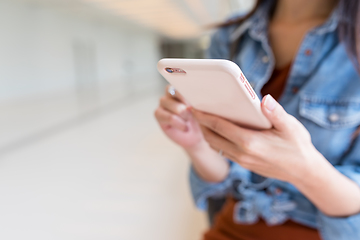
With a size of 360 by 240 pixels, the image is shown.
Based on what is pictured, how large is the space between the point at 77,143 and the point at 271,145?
2.38 metres

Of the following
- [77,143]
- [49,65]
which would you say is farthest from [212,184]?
[49,65]

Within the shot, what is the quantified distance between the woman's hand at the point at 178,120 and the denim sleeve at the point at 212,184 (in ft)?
0.45

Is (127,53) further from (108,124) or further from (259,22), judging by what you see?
(259,22)

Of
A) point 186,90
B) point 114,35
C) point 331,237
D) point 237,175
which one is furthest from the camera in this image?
point 114,35

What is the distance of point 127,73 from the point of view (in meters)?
9.58

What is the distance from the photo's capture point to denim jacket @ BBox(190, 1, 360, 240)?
1.60ft

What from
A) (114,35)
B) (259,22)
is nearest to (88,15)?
(114,35)

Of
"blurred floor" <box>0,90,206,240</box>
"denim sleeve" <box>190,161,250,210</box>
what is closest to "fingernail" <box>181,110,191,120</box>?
"denim sleeve" <box>190,161,250,210</box>

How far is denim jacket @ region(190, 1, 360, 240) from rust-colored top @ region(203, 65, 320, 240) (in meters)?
0.01

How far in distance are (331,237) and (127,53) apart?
9.73 meters

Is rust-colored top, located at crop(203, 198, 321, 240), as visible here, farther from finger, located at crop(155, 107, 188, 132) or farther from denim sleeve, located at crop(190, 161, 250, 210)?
finger, located at crop(155, 107, 188, 132)

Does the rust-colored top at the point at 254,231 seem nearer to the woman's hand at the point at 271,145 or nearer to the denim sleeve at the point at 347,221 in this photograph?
the denim sleeve at the point at 347,221

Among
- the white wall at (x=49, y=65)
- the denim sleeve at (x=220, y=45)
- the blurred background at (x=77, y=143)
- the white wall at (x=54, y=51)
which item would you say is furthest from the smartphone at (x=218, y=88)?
the white wall at (x=54, y=51)

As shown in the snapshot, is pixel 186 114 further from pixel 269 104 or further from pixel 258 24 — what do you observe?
pixel 258 24
